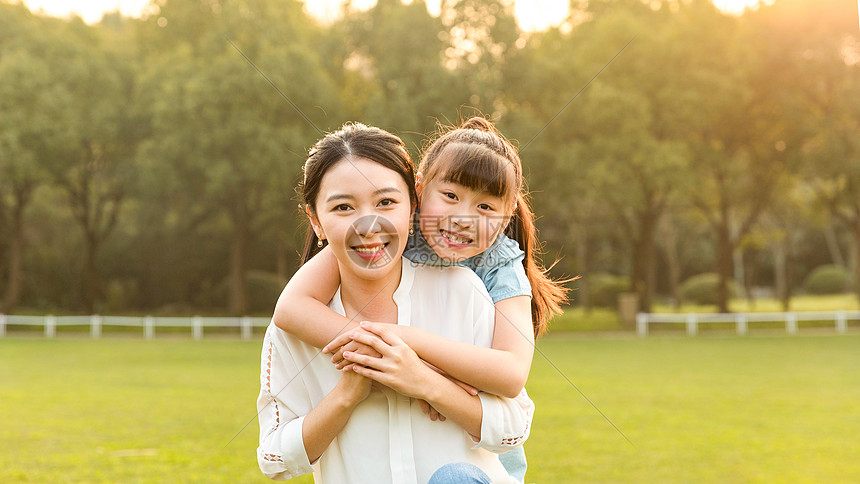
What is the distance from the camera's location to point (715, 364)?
14617 millimetres

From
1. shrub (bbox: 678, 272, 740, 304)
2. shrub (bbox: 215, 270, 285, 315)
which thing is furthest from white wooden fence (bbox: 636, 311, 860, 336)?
shrub (bbox: 215, 270, 285, 315)

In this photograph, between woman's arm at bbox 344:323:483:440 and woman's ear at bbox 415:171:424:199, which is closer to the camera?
woman's arm at bbox 344:323:483:440

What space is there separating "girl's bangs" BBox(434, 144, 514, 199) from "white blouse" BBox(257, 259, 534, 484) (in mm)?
320

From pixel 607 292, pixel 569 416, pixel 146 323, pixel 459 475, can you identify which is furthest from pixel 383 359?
pixel 607 292

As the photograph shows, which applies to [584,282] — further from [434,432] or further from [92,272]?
[434,432]

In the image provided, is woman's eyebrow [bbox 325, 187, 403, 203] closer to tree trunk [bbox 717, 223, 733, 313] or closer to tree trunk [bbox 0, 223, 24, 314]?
tree trunk [bbox 717, 223, 733, 313]

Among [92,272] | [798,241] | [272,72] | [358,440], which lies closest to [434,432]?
[358,440]

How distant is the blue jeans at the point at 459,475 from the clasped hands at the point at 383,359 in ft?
0.70

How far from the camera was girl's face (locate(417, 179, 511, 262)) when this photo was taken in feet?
8.01

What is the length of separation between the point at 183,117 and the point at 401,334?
19929 mm

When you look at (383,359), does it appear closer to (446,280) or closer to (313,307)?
(313,307)

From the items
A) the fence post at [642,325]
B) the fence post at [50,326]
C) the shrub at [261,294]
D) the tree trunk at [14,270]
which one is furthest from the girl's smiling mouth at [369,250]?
the shrub at [261,294]

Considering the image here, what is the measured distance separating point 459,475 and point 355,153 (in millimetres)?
916

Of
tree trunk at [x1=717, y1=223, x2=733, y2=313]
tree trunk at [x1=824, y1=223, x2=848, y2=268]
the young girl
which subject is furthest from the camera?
tree trunk at [x1=824, y1=223, x2=848, y2=268]
